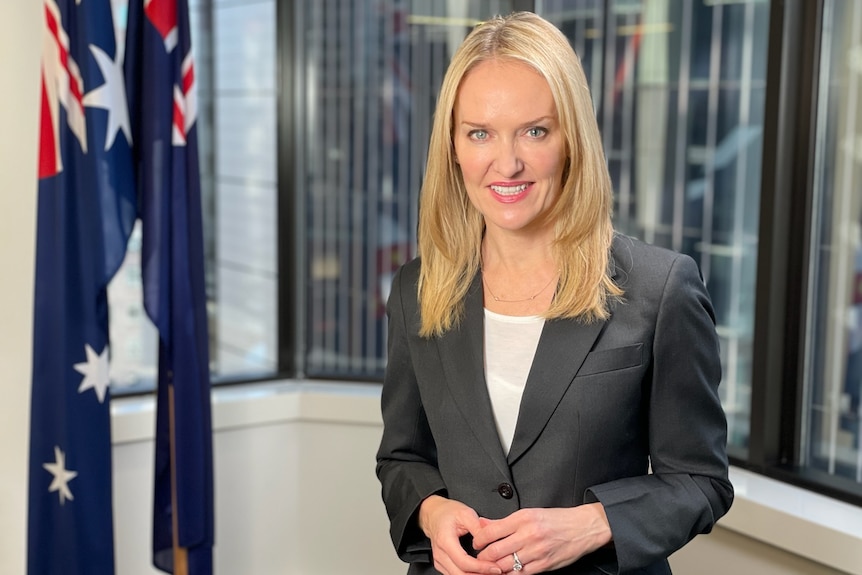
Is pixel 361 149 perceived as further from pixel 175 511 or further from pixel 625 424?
pixel 625 424

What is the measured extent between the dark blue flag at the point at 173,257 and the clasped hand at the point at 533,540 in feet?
4.60

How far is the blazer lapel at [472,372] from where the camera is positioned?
1421mm

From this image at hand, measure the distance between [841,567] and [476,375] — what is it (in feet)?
3.95

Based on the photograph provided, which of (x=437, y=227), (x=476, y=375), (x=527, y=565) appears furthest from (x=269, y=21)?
(x=527, y=565)

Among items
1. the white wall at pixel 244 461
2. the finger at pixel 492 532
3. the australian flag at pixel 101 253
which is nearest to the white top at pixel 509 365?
the finger at pixel 492 532

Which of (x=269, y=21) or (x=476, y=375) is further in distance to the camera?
(x=269, y=21)

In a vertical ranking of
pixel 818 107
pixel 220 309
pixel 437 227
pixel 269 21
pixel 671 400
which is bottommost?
pixel 220 309

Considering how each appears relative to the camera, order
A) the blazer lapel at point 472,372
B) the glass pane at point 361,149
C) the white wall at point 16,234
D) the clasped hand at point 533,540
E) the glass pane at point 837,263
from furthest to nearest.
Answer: the glass pane at point 361,149 < the white wall at point 16,234 < the glass pane at point 837,263 < the blazer lapel at point 472,372 < the clasped hand at point 533,540

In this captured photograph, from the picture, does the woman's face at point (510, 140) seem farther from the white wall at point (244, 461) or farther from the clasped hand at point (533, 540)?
the white wall at point (244, 461)

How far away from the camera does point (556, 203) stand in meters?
1.43

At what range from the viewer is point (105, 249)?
2.49 metres

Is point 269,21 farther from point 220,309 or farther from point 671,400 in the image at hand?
point 671,400

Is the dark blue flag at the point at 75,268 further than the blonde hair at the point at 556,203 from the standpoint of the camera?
Yes

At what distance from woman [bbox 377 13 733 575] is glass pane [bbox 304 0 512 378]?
1781 millimetres
